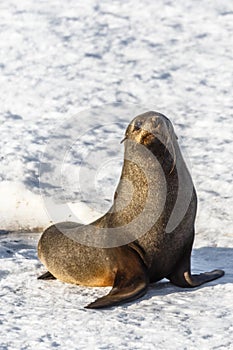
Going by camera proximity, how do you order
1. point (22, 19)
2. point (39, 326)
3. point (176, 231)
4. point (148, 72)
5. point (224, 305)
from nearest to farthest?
point (39, 326) → point (224, 305) → point (176, 231) → point (148, 72) → point (22, 19)

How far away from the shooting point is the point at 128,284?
4887 millimetres

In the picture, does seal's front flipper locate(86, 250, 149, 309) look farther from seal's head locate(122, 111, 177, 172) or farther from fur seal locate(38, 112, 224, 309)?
seal's head locate(122, 111, 177, 172)

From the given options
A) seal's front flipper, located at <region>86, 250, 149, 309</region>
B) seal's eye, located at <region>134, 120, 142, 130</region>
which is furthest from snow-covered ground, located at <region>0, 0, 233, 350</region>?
seal's eye, located at <region>134, 120, 142, 130</region>

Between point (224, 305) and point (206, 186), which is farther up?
point (224, 305)

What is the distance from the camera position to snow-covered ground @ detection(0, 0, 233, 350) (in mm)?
4438

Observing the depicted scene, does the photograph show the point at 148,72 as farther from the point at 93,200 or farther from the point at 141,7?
the point at 93,200

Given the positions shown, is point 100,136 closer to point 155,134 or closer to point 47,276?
point 47,276

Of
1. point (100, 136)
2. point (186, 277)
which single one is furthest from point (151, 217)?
point (100, 136)

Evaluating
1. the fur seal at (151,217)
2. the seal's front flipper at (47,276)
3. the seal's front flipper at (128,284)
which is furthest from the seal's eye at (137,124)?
the seal's front flipper at (47,276)

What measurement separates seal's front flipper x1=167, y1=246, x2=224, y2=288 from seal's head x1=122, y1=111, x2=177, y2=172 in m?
0.54

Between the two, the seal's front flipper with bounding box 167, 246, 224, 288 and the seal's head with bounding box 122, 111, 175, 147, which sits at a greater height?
the seal's head with bounding box 122, 111, 175, 147

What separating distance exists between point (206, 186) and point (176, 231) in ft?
7.94

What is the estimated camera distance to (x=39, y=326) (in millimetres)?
4383

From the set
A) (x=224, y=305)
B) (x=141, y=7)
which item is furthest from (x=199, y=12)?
(x=224, y=305)
